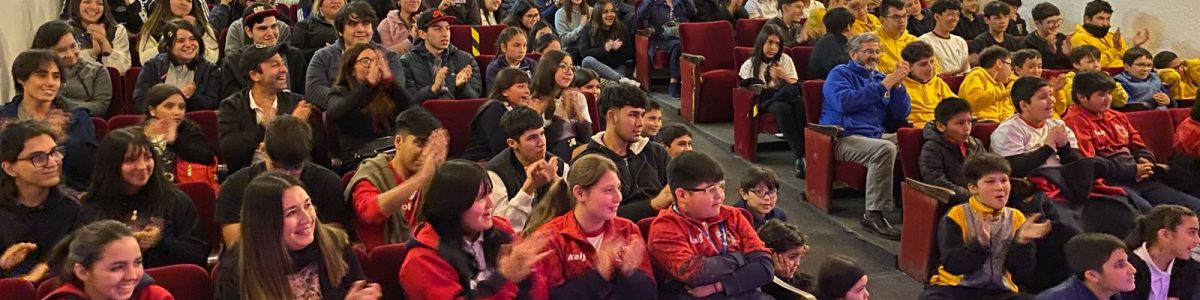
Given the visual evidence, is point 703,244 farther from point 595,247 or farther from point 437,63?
point 437,63

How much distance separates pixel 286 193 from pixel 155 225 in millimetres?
677

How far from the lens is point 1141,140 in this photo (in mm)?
4922

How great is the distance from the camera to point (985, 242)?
12.4ft

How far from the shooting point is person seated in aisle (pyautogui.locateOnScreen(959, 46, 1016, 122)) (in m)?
5.22

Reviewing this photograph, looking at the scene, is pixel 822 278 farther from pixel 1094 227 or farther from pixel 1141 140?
pixel 1141 140

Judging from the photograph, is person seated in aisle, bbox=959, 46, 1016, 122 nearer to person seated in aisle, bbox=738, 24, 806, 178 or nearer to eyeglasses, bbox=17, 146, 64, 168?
person seated in aisle, bbox=738, 24, 806, 178

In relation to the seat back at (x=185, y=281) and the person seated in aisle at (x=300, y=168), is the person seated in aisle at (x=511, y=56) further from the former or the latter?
the seat back at (x=185, y=281)

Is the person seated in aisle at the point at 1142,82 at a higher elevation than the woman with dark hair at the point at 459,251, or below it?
below

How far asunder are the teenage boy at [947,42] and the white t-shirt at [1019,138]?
1446mm

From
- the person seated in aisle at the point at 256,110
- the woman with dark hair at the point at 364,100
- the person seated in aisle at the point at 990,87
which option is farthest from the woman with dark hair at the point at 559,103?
the person seated in aisle at the point at 990,87

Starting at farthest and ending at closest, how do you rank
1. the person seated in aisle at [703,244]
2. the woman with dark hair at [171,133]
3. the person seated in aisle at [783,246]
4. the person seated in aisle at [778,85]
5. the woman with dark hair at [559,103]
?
the person seated in aisle at [778,85]
the woman with dark hair at [559,103]
the woman with dark hair at [171,133]
the person seated in aisle at [783,246]
the person seated in aisle at [703,244]

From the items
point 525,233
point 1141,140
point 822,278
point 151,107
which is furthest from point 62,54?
point 1141,140

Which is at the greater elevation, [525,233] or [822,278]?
[525,233]

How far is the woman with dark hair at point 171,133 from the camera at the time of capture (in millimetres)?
3895
